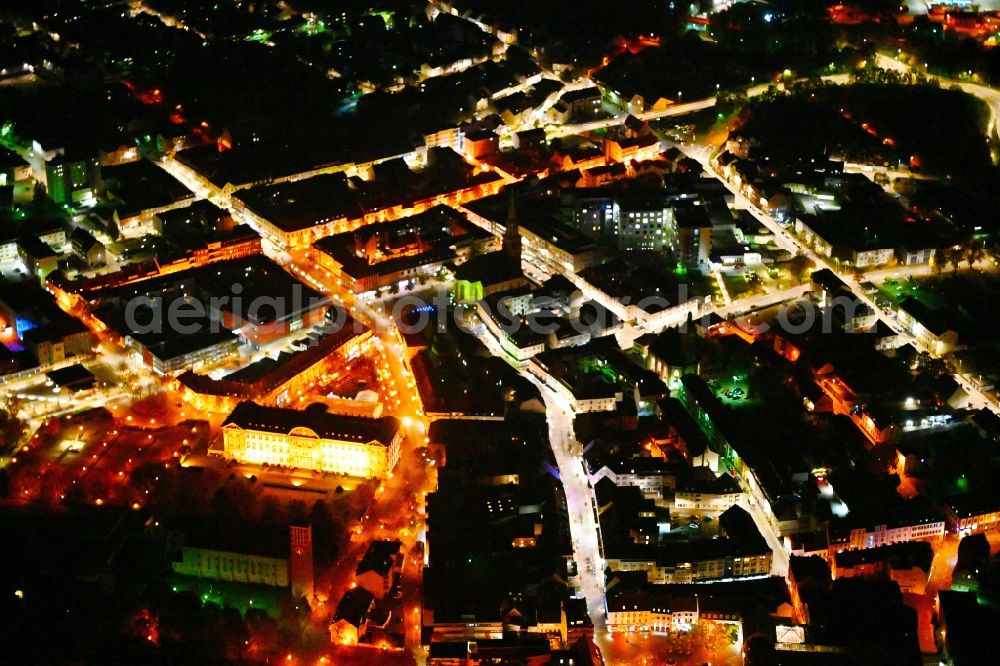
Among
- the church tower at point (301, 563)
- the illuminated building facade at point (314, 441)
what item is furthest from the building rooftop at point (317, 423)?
the church tower at point (301, 563)

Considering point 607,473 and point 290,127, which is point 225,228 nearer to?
point 290,127

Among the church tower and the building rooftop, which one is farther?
the building rooftop

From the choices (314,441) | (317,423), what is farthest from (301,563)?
(317,423)

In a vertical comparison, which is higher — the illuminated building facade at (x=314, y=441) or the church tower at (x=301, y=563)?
the illuminated building facade at (x=314, y=441)

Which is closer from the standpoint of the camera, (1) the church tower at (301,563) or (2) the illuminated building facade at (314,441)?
(1) the church tower at (301,563)

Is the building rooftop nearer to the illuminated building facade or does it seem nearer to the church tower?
the illuminated building facade

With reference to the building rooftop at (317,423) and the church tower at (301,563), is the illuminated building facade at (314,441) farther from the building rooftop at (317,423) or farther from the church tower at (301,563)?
the church tower at (301,563)

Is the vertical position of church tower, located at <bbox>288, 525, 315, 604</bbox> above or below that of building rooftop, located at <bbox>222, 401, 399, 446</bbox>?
below

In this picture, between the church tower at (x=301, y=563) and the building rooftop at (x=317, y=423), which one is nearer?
the church tower at (x=301, y=563)

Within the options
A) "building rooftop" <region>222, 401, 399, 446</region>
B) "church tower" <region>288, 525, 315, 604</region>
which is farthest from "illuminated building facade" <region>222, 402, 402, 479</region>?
"church tower" <region>288, 525, 315, 604</region>
